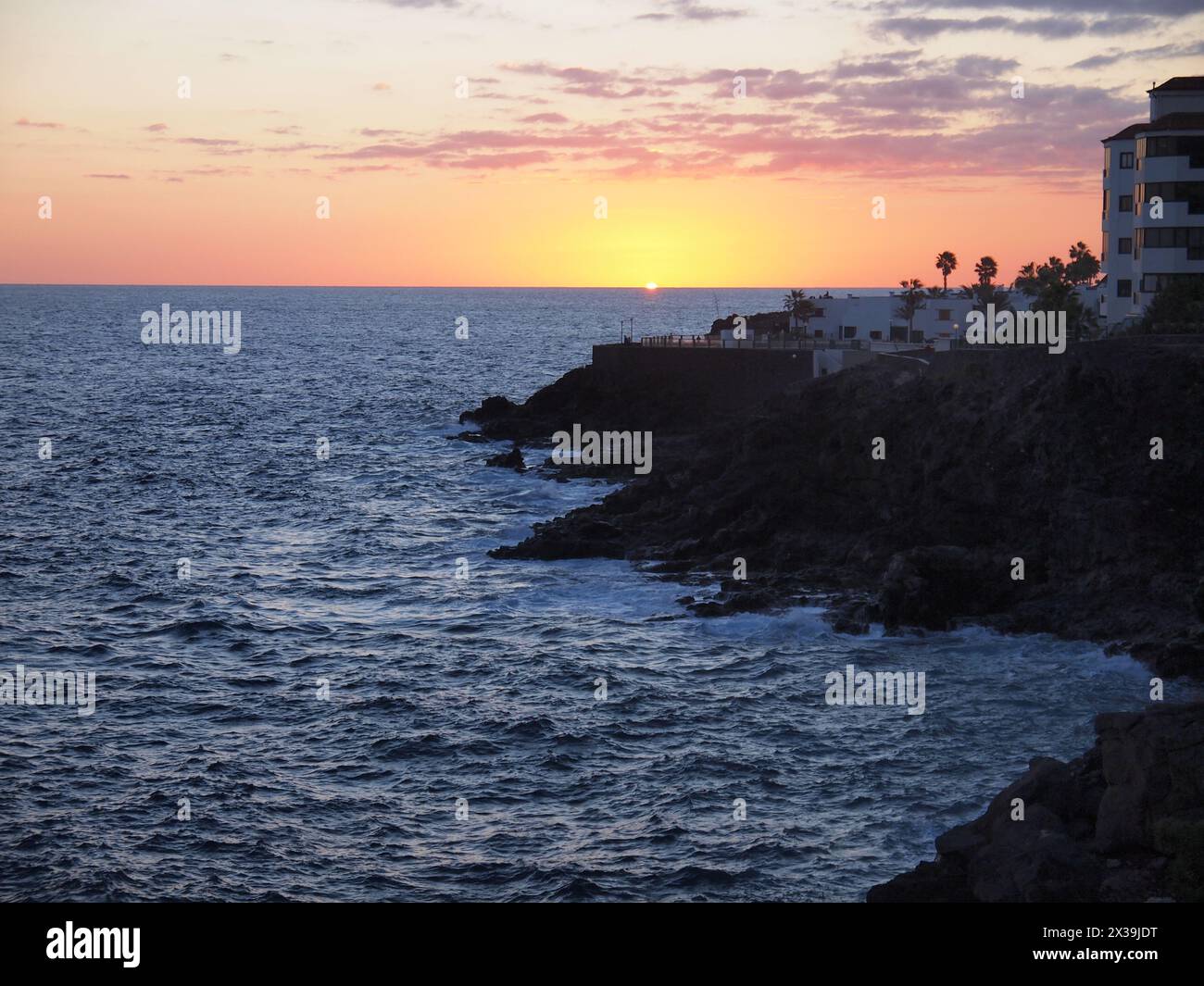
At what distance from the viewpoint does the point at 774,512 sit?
48.7 meters

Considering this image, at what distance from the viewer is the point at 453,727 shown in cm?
3219

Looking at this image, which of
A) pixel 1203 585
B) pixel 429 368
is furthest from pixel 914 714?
pixel 429 368

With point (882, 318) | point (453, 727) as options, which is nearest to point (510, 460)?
point (882, 318)

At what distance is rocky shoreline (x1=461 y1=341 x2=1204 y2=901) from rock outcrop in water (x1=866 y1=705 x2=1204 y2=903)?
72cm

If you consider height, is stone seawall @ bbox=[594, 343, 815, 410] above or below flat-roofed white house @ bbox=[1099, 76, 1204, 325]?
below

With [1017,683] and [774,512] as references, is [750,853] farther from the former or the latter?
[774,512]

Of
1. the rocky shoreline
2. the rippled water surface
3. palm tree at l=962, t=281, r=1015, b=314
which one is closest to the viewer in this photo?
the rippled water surface

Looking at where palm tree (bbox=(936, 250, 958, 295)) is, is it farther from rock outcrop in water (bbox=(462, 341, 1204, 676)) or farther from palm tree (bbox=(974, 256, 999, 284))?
rock outcrop in water (bbox=(462, 341, 1204, 676))

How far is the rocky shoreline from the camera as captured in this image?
38625mm

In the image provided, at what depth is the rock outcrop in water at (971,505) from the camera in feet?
128

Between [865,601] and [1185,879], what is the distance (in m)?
21.9

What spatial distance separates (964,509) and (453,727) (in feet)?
74.7

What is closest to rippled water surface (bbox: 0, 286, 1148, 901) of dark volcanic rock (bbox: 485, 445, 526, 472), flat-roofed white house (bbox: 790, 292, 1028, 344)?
dark volcanic rock (bbox: 485, 445, 526, 472)

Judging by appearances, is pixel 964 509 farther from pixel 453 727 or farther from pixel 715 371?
pixel 715 371
